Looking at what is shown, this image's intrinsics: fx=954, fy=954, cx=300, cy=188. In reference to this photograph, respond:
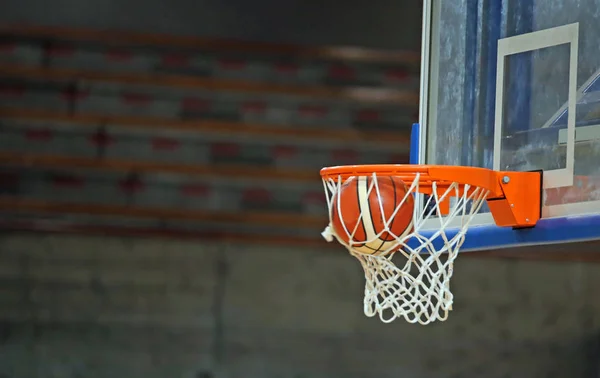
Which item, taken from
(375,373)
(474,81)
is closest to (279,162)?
(375,373)

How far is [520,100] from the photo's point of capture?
2773mm

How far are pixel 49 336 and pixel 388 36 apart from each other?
2966 mm

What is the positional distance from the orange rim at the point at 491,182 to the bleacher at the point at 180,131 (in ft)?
11.6

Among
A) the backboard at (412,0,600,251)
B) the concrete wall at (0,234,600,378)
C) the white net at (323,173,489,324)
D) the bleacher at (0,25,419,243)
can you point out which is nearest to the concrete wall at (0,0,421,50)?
the bleacher at (0,25,419,243)

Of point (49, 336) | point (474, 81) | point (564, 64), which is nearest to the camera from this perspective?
point (564, 64)

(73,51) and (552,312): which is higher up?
(73,51)

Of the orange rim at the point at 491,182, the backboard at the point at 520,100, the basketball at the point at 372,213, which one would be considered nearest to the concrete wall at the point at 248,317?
the backboard at the point at 520,100

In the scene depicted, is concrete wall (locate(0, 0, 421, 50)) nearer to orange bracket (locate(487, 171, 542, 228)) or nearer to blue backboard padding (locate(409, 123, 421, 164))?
blue backboard padding (locate(409, 123, 421, 164))

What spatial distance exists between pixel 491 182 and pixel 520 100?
0.94ft

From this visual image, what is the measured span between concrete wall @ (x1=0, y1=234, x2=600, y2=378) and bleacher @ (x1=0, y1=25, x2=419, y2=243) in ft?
0.64

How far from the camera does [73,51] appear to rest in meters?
6.28

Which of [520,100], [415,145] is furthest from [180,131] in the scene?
[520,100]

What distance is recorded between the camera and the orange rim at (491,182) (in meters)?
2.56

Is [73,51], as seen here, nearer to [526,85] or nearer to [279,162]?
[279,162]
